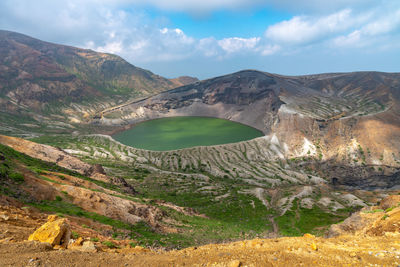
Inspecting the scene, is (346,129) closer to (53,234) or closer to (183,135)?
(183,135)

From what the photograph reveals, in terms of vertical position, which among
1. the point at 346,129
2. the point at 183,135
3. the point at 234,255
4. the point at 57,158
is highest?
the point at 346,129

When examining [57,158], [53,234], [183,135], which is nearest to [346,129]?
[183,135]

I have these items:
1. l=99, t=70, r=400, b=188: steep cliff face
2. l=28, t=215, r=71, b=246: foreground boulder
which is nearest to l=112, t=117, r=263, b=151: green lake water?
l=99, t=70, r=400, b=188: steep cliff face

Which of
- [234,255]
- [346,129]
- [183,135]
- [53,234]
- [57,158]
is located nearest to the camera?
[234,255]

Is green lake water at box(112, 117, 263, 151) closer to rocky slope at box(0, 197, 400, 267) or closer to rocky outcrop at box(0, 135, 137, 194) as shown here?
rocky outcrop at box(0, 135, 137, 194)

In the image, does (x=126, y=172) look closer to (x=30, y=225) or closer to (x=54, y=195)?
(x=54, y=195)

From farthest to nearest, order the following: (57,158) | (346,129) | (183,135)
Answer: (183,135) < (346,129) < (57,158)

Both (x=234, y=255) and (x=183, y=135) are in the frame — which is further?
(x=183, y=135)
